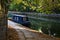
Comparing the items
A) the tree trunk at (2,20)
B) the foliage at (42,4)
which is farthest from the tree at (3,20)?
the foliage at (42,4)

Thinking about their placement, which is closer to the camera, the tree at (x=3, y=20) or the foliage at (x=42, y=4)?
the tree at (x=3, y=20)

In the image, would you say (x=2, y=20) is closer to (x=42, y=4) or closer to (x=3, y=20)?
(x=3, y=20)

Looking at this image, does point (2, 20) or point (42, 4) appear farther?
point (42, 4)

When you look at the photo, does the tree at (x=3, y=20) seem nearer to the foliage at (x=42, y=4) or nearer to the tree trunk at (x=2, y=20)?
the tree trunk at (x=2, y=20)

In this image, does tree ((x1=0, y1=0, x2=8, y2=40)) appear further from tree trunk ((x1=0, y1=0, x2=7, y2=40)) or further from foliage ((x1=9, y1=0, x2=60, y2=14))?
foliage ((x1=9, y1=0, x2=60, y2=14))

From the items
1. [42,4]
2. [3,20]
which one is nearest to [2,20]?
[3,20]

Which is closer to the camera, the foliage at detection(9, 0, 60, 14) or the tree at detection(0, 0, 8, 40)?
the tree at detection(0, 0, 8, 40)

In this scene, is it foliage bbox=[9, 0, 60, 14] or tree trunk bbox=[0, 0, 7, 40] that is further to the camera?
foliage bbox=[9, 0, 60, 14]

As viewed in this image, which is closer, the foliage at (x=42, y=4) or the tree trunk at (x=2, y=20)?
the tree trunk at (x=2, y=20)

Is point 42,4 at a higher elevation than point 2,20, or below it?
higher

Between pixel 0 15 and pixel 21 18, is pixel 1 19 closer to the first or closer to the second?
pixel 0 15

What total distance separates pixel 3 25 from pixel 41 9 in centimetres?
1131

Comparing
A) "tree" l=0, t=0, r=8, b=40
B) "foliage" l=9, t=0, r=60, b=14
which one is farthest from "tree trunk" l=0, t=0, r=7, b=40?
"foliage" l=9, t=0, r=60, b=14

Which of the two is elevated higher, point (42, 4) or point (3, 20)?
point (42, 4)
